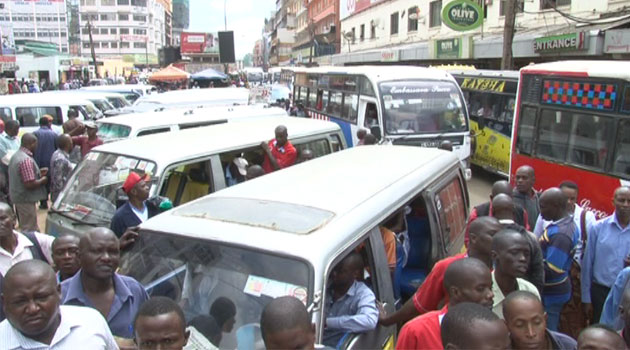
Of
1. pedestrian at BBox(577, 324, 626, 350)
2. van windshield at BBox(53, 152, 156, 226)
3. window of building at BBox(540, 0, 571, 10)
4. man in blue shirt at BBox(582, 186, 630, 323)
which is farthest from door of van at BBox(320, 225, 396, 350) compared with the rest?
window of building at BBox(540, 0, 571, 10)

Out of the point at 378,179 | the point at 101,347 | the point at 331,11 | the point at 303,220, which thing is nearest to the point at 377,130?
the point at 378,179

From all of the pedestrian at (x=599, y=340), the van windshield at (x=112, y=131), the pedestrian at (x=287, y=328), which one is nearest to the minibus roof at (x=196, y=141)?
the van windshield at (x=112, y=131)

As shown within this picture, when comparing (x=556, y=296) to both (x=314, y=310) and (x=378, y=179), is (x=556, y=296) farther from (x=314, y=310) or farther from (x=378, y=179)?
(x=314, y=310)

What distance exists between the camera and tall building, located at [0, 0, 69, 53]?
358 ft

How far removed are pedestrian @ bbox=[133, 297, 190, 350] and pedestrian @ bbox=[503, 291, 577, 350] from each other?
151 cm

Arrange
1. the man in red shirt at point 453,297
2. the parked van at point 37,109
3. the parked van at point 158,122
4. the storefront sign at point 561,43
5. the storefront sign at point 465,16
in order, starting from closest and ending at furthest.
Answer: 1. the man in red shirt at point 453,297
2. the parked van at point 158,122
3. the parked van at point 37,109
4. the storefront sign at point 561,43
5. the storefront sign at point 465,16

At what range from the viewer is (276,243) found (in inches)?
115

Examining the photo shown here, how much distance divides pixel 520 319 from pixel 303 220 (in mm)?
1268

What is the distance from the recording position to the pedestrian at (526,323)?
98.6 inches

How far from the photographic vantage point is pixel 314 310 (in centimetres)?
270

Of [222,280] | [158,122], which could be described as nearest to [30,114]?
[158,122]

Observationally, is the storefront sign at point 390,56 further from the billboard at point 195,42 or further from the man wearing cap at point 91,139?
the billboard at point 195,42

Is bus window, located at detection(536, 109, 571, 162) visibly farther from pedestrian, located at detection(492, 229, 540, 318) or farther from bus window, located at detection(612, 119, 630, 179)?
pedestrian, located at detection(492, 229, 540, 318)

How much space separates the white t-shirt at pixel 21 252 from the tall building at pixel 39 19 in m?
118
